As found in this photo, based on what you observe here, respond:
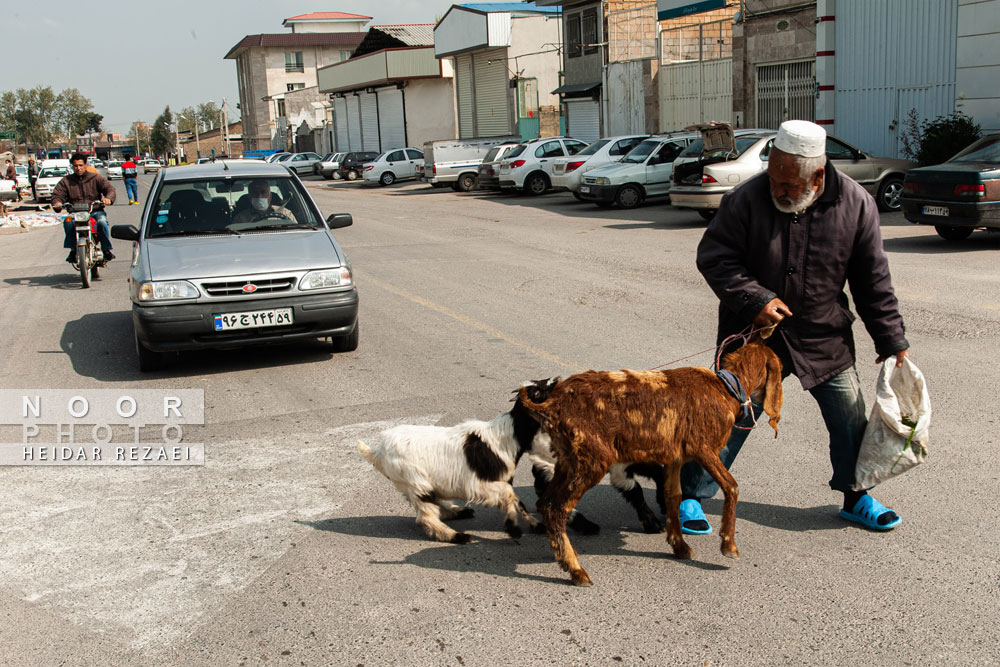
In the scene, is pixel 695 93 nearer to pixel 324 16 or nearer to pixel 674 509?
pixel 674 509

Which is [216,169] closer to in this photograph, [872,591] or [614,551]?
A: [614,551]

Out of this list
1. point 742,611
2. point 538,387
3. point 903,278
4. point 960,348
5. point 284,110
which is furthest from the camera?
point 284,110

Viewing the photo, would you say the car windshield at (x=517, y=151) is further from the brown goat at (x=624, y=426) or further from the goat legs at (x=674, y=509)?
the brown goat at (x=624, y=426)

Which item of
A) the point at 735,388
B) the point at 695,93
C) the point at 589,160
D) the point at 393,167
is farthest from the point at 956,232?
the point at 393,167

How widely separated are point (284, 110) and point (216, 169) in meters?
75.9

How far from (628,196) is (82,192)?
12196 mm

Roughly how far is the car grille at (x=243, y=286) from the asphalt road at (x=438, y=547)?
26.8 inches

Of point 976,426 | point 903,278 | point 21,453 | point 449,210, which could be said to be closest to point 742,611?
point 976,426

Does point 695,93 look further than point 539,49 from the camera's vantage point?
No

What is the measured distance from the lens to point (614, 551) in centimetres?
410

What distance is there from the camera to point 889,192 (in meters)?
17.4

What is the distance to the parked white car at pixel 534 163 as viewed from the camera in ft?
90.2

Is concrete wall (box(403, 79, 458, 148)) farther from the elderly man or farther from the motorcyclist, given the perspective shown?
the elderly man

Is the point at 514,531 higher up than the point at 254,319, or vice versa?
the point at 254,319
